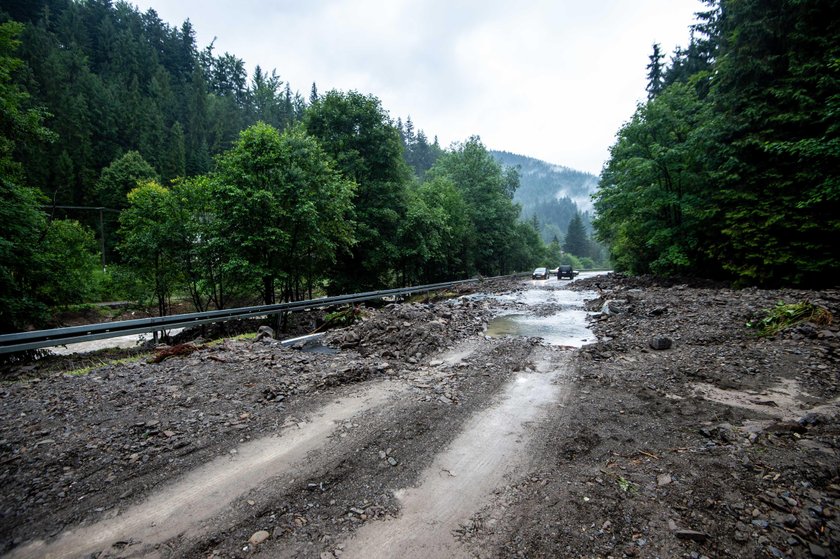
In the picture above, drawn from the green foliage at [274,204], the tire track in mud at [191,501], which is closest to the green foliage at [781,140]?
the green foliage at [274,204]

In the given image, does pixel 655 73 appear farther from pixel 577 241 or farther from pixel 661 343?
pixel 577 241

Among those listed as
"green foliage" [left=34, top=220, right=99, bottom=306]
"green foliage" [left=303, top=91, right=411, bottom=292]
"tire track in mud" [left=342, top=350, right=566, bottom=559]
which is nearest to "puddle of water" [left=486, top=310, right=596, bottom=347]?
"tire track in mud" [left=342, top=350, right=566, bottom=559]

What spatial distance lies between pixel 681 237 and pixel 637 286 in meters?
4.03

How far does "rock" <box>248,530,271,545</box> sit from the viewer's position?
2754mm

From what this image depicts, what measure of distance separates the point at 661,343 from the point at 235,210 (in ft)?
45.6

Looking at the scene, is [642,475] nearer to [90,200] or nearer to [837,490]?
[837,490]

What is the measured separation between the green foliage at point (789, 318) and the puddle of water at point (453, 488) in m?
6.94

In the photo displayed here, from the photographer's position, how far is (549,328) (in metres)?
12.2

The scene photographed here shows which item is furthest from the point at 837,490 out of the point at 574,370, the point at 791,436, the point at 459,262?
the point at 459,262

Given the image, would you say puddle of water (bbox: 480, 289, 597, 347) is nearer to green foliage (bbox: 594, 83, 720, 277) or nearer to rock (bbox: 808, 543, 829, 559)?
rock (bbox: 808, 543, 829, 559)

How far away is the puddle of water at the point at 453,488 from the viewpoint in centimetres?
274

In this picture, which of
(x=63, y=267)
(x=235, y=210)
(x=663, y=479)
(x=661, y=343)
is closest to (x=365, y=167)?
(x=235, y=210)

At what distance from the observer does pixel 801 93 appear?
13.3m

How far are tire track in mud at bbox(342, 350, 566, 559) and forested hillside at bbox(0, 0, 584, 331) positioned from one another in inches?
426
